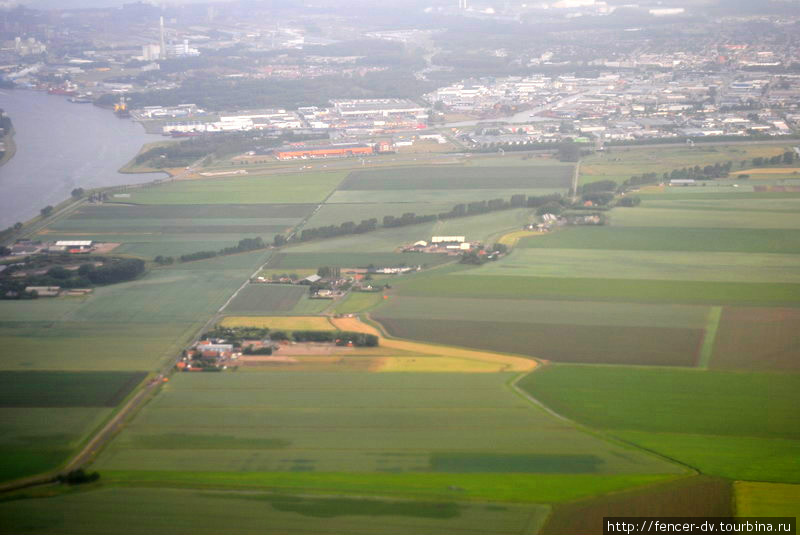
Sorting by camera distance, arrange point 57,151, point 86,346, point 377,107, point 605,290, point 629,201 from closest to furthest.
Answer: point 86,346, point 605,290, point 629,201, point 57,151, point 377,107

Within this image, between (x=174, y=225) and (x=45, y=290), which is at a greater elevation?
(x=174, y=225)

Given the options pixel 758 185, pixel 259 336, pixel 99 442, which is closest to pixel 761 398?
pixel 259 336

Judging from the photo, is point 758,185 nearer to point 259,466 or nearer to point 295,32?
point 259,466

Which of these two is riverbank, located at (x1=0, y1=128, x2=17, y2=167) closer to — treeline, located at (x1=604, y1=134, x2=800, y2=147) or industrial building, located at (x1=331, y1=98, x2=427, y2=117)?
industrial building, located at (x1=331, y1=98, x2=427, y2=117)

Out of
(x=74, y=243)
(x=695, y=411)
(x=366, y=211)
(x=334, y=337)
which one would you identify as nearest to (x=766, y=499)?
(x=695, y=411)

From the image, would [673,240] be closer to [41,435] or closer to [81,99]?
[41,435]

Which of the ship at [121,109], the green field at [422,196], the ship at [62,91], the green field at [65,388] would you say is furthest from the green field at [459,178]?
the ship at [62,91]

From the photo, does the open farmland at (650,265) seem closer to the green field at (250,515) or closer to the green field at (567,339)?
the green field at (567,339)
